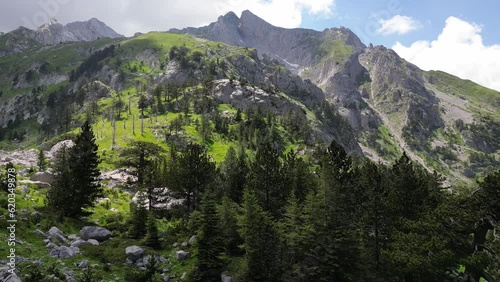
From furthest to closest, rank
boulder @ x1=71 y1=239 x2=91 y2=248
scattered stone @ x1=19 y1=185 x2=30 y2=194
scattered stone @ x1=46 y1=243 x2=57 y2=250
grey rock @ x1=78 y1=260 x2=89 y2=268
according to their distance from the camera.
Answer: scattered stone @ x1=19 y1=185 x2=30 y2=194 → boulder @ x1=71 y1=239 x2=91 y2=248 → scattered stone @ x1=46 y1=243 x2=57 y2=250 → grey rock @ x1=78 y1=260 x2=89 y2=268

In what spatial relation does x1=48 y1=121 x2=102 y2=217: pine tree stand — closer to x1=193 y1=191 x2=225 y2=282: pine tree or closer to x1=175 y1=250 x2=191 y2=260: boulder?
x1=175 y1=250 x2=191 y2=260: boulder

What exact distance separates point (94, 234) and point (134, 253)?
782cm

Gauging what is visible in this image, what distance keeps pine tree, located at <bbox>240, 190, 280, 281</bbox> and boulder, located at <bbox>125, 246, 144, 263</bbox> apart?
1160cm

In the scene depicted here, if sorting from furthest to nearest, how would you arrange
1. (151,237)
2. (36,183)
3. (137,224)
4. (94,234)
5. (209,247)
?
1. (36,183)
2. (137,224)
3. (151,237)
4. (94,234)
5. (209,247)

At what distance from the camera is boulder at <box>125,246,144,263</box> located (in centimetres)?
3462

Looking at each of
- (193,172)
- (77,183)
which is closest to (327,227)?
(193,172)

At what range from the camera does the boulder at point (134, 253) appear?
34.6 m

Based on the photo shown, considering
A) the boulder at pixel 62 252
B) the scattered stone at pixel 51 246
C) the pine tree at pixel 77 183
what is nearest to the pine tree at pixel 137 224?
the pine tree at pixel 77 183

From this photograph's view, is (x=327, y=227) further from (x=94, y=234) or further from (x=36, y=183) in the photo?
(x=36, y=183)

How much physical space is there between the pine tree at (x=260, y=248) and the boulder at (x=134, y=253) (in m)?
11.6

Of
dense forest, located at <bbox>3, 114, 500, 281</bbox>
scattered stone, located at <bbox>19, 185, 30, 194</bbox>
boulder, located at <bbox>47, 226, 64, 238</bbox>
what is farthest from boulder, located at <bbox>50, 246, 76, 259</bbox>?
scattered stone, located at <bbox>19, 185, 30, 194</bbox>

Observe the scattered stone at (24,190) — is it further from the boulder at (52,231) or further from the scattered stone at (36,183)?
the boulder at (52,231)

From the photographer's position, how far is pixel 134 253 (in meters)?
34.9

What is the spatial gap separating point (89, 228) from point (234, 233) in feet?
56.6
